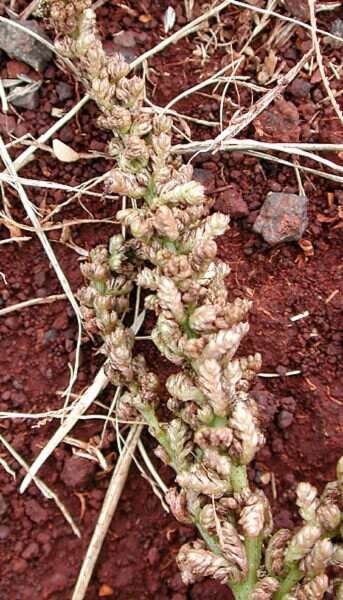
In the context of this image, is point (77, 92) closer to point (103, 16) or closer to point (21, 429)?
point (103, 16)

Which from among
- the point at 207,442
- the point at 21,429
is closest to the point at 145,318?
the point at 21,429

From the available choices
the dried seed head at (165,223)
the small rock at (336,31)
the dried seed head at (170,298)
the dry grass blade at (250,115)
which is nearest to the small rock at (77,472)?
the dried seed head at (170,298)

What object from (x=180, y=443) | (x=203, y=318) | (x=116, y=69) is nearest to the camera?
(x=203, y=318)

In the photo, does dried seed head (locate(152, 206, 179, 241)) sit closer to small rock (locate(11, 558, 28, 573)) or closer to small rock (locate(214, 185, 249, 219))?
small rock (locate(214, 185, 249, 219))

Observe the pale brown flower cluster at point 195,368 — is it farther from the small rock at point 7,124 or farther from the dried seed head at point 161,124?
the small rock at point 7,124

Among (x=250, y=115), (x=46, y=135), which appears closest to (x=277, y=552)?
(x=250, y=115)

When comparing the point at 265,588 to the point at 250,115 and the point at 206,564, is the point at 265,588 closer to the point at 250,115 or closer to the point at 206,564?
the point at 206,564

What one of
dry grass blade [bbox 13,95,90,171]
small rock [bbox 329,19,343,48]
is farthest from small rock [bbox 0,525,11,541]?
small rock [bbox 329,19,343,48]
